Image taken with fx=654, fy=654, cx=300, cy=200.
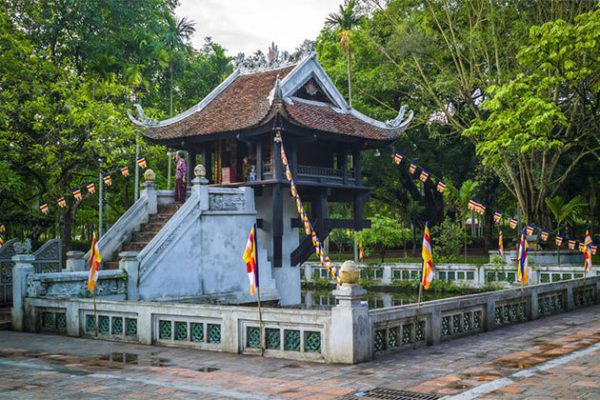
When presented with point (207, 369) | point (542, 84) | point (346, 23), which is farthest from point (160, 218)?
point (346, 23)

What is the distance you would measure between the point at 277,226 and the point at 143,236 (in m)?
4.56

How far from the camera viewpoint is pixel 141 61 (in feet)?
125

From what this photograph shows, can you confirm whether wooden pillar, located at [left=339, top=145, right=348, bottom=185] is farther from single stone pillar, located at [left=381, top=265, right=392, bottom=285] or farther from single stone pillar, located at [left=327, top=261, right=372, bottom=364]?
single stone pillar, located at [left=327, top=261, right=372, bottom=364]

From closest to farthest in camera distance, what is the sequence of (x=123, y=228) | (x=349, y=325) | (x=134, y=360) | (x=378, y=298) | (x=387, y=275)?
(x=349, y=325) < (x=134, y=360) < (x=123, y=228) < (x=378, y=298) < (x=387, y=275)

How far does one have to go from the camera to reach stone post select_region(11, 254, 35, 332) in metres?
14.4

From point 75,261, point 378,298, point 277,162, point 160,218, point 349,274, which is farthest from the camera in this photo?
point 378,298

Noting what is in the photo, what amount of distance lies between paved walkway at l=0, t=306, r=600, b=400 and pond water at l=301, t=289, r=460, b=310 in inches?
524

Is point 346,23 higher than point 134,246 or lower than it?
higher

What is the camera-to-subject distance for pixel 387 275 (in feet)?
105

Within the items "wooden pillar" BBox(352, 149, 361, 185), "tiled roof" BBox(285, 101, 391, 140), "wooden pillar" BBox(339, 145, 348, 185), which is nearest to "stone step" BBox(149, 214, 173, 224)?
"tiled roof" BBox(285, 101, 391, 140)

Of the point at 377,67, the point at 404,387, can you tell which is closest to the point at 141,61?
the point at 377,67

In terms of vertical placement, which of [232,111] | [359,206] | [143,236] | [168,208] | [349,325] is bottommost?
[349,325]

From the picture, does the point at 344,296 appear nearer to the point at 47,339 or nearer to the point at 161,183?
the point at 47,339

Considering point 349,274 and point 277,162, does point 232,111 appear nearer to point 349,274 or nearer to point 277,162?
point 277,162
